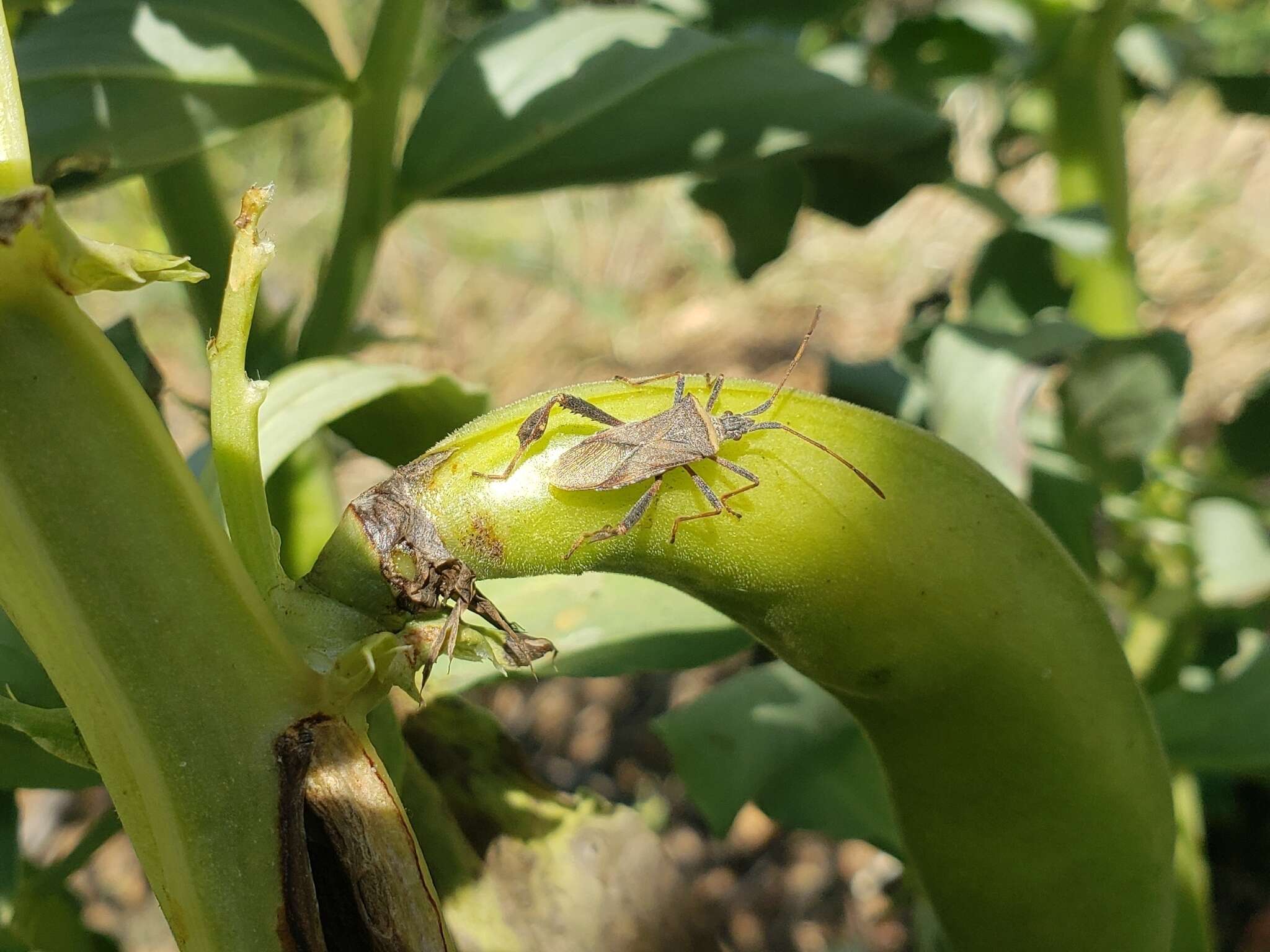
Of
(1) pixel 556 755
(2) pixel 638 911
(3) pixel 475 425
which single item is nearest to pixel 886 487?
(3) pixel 475 425

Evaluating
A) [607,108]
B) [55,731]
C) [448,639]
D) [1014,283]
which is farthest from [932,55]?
[55,731]

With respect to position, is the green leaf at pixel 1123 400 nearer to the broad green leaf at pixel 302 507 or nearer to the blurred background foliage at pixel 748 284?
the blurred background foliage at pixel 748 284

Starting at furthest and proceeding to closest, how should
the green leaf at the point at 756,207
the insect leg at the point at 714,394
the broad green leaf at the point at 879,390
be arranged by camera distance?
the green leaf at the point at 756,207 < the broad green leaf at the point at 879,390 < the insect leg at the point at 714,394

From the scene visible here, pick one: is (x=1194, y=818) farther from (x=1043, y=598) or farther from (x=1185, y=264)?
(x=1185, y=264)

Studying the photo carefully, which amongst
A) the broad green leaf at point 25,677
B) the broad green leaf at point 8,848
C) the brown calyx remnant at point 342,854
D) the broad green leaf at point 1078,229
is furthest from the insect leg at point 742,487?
the broad green leaf at point 1078,229

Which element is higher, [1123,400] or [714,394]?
[714,394]

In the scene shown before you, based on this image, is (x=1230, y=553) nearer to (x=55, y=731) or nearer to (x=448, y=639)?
(x=448, y=639)
